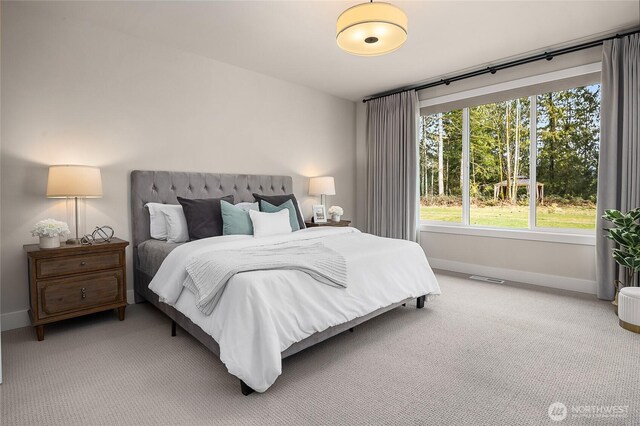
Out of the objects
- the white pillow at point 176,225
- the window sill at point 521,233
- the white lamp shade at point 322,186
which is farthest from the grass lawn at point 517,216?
the white pillow at point 176,225

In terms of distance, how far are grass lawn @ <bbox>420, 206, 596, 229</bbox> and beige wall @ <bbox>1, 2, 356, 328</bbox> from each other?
2405 millimetres

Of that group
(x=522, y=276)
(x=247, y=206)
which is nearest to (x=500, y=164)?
(x=522, y=276)

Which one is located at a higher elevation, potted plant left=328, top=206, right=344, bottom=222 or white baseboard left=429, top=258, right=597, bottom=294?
potted plant left=328, top=206, right=344, bottom=222

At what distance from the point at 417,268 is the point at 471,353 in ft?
2.83

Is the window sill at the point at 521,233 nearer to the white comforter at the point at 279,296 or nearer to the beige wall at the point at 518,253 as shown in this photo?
the beige wall at the point at 518,253

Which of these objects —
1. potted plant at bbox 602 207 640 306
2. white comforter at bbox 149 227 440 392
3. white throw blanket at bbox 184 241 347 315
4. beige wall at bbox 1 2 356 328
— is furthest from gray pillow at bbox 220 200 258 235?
potted plant at bbox 602 207 640 306

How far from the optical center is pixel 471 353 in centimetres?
237

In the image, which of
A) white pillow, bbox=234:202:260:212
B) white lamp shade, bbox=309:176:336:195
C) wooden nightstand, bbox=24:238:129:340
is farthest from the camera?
white lamp shade, bbox=309:176:336:195

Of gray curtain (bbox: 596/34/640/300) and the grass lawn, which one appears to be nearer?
gray curtain (bbox: 596/34/640/300)

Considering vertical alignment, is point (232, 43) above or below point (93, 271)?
above

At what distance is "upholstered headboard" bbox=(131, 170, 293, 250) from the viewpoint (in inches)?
134

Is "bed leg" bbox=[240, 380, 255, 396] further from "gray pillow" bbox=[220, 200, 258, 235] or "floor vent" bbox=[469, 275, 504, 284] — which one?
"floor vent" bbox=[469, 275, 504, 284]

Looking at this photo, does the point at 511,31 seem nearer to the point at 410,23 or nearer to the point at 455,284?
the point at 410,23

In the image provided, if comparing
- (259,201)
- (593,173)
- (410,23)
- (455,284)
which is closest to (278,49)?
(410,23)
